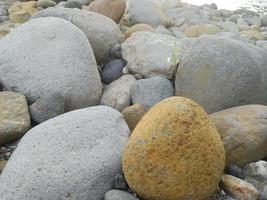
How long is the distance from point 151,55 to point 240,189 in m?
1.82

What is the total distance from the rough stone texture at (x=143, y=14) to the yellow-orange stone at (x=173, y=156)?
12.6 feet

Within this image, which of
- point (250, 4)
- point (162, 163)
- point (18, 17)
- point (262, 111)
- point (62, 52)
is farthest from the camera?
point (250, 4)

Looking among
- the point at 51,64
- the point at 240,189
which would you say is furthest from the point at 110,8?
the point at 240,189

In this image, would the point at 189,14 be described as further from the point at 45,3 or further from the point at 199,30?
the point at 45,3

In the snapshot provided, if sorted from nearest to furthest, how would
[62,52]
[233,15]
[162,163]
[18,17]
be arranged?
[162,163], [62,52], [18,17], [233,15]

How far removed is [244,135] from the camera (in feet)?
11.7

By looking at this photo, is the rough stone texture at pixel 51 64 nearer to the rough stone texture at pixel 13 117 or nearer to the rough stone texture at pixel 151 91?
the rough stone texture at pixel 13 117

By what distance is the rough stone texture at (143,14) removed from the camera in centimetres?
692

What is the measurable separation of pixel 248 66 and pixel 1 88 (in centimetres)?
223

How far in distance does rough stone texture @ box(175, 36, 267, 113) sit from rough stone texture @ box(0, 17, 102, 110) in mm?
840

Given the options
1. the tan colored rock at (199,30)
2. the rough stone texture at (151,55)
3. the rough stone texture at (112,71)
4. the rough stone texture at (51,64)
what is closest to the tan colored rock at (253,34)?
the tan colored rock at (199,30)

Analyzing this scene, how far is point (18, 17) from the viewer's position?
7.41m

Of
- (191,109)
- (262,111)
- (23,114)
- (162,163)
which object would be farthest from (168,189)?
(23,114)

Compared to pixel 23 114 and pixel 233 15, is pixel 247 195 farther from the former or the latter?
pixel 233 15
